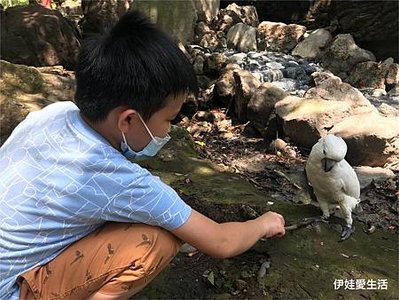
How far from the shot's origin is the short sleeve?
1.42m

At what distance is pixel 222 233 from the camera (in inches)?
62.4

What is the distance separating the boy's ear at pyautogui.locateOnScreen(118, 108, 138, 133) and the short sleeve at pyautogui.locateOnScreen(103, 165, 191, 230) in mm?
123

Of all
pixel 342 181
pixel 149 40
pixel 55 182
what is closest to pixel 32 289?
pixel 55 182

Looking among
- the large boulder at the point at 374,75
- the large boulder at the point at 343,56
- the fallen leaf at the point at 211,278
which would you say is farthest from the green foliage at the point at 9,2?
the fallen leaf at the point at 211,278

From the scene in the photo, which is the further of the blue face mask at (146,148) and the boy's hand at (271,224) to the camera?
the boy's hand at (271,224)

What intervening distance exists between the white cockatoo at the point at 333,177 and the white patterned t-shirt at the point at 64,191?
1.48 m

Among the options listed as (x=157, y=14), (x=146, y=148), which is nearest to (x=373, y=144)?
(x=146, y=148)

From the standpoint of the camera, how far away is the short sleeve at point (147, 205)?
1418 mm

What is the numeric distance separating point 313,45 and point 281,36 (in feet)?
3.76

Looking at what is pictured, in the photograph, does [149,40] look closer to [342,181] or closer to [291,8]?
[342,181]

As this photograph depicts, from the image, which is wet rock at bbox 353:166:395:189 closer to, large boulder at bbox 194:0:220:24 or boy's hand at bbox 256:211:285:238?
boy's hand at bbox 256:211:285:238

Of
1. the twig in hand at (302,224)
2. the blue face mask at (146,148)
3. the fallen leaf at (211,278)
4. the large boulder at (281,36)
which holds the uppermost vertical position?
the blue face mask at (146,148)

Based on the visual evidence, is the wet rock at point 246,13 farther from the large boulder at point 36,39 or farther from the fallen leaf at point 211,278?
the fallen leaf at point 211,278

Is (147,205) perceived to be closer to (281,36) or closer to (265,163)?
(265,163)
